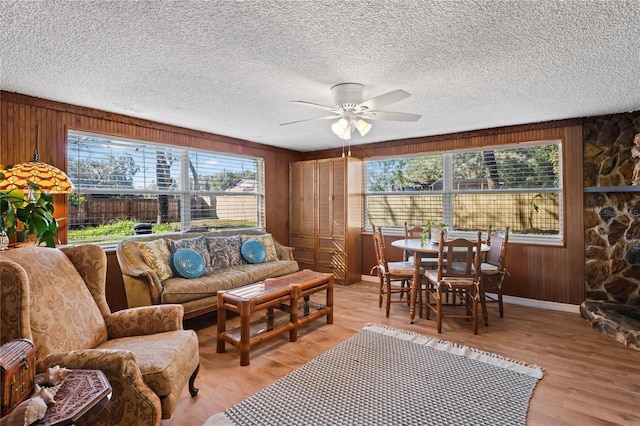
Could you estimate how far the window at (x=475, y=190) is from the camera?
4316 mm

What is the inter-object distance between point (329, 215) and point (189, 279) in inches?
105

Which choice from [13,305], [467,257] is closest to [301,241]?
[467,257]

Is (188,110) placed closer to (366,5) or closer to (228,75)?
(228,75)

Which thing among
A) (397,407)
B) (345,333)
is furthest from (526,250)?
(397,407)

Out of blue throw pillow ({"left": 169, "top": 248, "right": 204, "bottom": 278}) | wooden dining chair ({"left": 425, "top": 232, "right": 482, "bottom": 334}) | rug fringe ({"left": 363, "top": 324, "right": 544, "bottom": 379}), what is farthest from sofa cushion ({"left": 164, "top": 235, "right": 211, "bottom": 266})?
wooden dining chair ({"left": 425, "top": 232, "right": 482, "bottom": 334})

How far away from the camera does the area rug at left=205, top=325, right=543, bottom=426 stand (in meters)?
2.02

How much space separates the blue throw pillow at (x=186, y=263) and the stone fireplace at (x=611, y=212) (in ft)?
14.3

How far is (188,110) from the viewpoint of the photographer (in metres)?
3.66

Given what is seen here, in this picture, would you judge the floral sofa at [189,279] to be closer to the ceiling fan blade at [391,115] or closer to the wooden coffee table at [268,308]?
the wooden coffee table at [268,308]

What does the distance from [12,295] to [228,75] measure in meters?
2.00

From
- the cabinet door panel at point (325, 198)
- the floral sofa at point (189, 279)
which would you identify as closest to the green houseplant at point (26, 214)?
the floral sofa at point (189, 279)

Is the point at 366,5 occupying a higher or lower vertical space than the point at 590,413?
higher

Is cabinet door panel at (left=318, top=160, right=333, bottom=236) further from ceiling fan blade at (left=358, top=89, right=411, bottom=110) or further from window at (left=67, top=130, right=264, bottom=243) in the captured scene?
ceiling fan blade at (left=358, top=89, right=411, bottom=110)

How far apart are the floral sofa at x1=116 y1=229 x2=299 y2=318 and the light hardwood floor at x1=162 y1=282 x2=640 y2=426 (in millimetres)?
462
